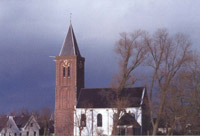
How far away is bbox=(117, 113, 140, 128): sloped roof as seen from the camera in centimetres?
5952

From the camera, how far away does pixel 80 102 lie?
68812mm

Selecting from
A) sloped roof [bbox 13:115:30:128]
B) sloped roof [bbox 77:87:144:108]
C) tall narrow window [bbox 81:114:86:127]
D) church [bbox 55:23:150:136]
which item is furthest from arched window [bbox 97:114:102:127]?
sloped roof [bbox 13:115:30:128]

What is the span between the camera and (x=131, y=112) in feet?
211

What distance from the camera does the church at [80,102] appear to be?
211ft

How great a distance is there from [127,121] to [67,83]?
1543cm

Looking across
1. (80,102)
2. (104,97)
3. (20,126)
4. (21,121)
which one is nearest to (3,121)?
(20,126)

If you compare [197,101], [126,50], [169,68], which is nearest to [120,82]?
[126,50]

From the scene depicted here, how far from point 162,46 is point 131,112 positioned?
1779 cm

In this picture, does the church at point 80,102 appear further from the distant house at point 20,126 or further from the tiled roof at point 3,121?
the distant house at point 20,126

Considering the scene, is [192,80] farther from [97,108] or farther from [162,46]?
[97,108]

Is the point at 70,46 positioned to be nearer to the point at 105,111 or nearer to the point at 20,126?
the point at 105,111

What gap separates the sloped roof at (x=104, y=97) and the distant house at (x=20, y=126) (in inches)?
606

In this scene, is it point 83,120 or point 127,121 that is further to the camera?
point 83,120

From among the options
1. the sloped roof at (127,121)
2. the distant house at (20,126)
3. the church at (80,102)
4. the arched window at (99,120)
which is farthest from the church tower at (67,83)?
the sloped roof at (127,121)
